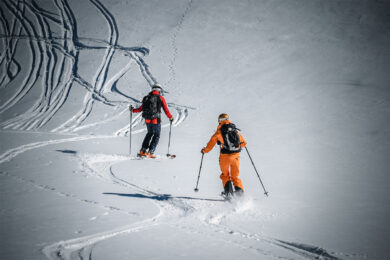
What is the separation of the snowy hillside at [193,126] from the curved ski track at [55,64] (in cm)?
11

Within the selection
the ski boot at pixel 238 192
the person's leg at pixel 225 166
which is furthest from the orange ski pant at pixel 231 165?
the ski boot at pixel 238 192

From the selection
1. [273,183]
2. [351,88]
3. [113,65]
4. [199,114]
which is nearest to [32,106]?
[113,65]

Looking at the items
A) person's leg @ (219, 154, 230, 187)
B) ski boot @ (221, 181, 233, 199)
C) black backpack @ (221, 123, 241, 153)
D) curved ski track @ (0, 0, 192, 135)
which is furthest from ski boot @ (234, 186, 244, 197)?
curved ski track @ (0, 0, 192, 135)

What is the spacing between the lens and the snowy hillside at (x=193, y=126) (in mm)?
2752

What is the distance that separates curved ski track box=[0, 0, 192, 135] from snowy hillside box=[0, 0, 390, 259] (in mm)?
110

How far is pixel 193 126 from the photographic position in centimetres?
1084

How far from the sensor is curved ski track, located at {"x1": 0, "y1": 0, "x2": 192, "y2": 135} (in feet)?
39.2

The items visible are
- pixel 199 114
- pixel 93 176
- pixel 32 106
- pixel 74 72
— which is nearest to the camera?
pixel 93 176

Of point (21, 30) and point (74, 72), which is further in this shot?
point (21, 30)

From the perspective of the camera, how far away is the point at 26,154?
21.2 feet

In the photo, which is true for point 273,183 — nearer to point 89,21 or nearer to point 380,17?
point 380,17

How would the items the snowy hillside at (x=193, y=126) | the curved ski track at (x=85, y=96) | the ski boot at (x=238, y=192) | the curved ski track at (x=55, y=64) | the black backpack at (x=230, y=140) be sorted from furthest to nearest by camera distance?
the curved ski track at (x=55, y=64)
the black backpack at (x=230, y=140)
the ski boot at (x=238, y=192)
the snowy hillside at (x=193, y=126)
the curved ski track at (x=85, y=96)

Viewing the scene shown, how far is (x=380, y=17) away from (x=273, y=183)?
16078 mm

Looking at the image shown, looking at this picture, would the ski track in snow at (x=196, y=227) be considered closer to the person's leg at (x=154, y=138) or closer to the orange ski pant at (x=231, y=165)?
the orange ski pant at (x=231, y=165)
